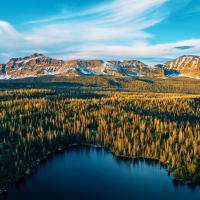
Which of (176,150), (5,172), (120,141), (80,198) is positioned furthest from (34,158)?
(176,150)

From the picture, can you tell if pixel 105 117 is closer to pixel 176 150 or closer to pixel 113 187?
pixel 176 150

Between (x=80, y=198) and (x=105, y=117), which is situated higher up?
(x=105, y=117)

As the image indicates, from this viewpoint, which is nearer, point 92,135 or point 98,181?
point 98,181

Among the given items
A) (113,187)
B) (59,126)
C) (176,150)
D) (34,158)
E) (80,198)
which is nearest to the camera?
(80,198)

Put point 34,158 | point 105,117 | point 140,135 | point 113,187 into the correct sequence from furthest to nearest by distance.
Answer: point 105,117
point 140,135
point 34,158
point 113,187

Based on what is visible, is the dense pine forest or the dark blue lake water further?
the dense pine forest

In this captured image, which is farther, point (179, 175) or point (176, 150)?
point (176, 150)

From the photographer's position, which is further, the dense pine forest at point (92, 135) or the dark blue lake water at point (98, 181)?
the dense pine forest at point (92, 135)

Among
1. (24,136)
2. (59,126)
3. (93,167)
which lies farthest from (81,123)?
(93,167)
